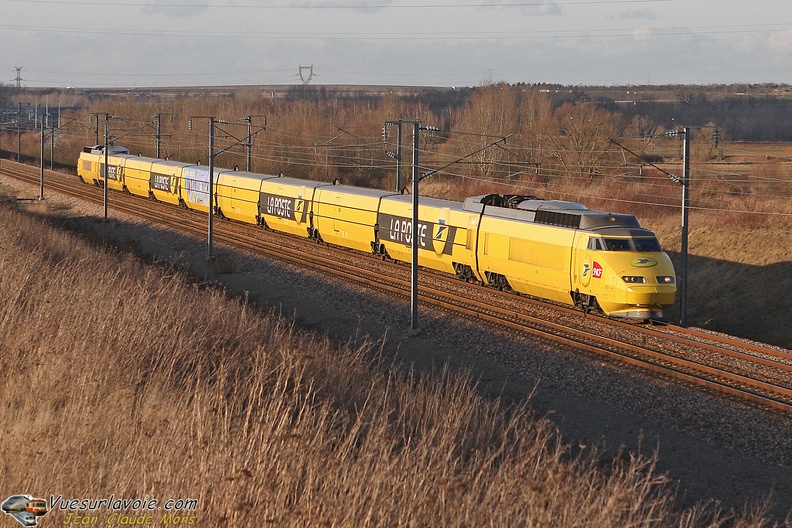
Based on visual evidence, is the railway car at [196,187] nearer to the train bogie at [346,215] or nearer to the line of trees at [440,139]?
the line of trees at [440,139]

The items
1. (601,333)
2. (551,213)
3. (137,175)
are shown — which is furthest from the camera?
(137,175)

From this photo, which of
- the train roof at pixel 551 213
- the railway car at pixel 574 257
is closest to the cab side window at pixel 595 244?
the railway car at pixel 574 257

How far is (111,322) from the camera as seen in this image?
467 inches

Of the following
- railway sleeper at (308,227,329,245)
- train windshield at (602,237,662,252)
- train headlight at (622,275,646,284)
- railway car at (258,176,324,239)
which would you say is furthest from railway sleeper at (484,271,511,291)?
railway car at (258,176,324,239)

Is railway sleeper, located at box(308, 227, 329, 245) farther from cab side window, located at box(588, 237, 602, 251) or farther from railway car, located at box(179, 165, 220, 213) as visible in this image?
cab side window, located at box(588, 237, 602, 251)

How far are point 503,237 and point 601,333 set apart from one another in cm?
478

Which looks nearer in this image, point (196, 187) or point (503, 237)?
point (503, 237)

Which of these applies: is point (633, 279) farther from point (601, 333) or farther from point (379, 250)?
point (379, 250)

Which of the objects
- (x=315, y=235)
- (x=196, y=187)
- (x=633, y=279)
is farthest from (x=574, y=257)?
(x=196, y=187)

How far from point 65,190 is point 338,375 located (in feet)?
171

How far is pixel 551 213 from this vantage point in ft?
79.7

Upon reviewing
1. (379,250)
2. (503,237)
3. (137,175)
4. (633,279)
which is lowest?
(379,250)

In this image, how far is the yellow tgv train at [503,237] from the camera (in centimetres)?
2214

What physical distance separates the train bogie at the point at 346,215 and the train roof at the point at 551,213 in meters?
5.78
